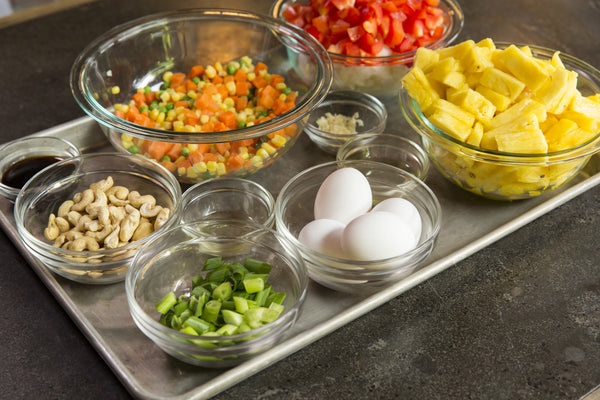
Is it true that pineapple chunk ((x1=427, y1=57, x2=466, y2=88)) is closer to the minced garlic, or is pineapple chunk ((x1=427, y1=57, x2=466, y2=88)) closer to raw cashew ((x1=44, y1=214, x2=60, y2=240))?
the minced garlic

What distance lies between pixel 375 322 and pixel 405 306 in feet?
0.29

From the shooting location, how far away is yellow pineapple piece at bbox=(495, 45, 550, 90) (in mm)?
1475

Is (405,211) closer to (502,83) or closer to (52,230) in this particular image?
(502,83)

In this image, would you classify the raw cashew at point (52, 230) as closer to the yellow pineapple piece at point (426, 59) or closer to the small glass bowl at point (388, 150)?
the small glass bowl at point (388, 150)

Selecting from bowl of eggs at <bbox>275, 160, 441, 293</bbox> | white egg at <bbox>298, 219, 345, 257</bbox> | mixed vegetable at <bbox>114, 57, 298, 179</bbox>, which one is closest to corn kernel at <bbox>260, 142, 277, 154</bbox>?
mixed vegetable at <bbox>114, 57, 298, 179</bbox>

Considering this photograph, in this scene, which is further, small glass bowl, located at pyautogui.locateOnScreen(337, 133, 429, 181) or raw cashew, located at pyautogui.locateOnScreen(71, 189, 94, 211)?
small glass bowl, located at pyautogui.locateOnScreen(337, 133, 429, 181)

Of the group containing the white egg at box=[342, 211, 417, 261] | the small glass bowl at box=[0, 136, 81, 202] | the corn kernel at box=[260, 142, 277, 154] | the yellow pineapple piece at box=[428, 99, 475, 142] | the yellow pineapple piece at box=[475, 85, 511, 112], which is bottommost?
the small glass bowl at box=[0, 136, 81, 202]

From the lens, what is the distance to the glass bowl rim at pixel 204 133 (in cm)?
147

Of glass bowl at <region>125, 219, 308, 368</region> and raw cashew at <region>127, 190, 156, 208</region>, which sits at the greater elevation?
raw cashew at <region>127, 190, 156, 208</region>

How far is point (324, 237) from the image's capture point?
4.42 feet

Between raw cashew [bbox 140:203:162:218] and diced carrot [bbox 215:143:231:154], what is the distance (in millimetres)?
216

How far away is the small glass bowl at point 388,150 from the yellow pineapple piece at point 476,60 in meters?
0.27

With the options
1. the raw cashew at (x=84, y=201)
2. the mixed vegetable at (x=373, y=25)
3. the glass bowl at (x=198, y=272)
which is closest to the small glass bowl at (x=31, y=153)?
the raw cashew at (x=84, y=201)

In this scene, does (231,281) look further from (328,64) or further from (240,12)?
(240,12)
